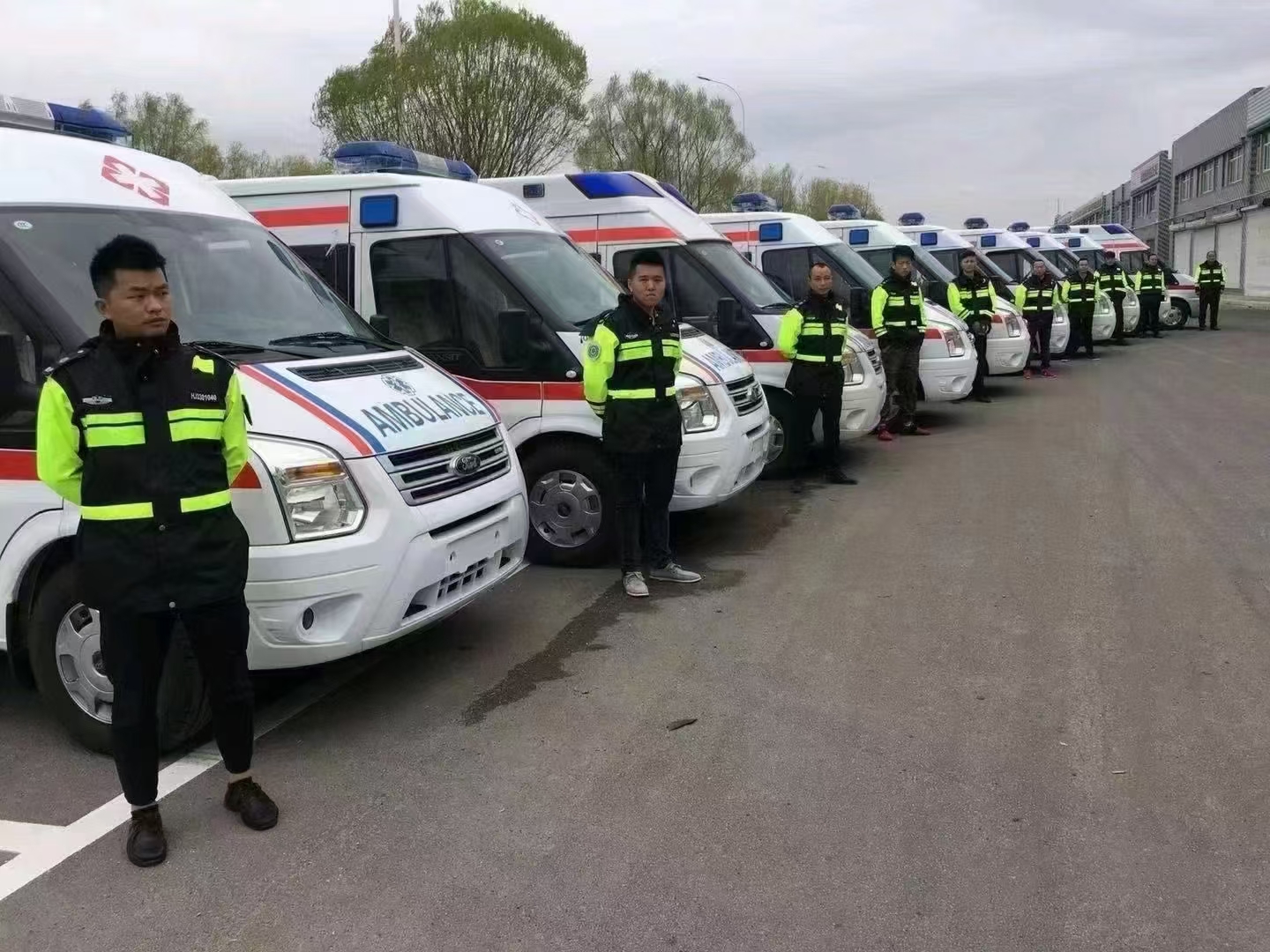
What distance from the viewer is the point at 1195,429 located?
38.2 ft

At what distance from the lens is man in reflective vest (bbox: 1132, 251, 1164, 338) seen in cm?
2483

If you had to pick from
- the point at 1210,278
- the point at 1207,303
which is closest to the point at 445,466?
the point at 1210,278

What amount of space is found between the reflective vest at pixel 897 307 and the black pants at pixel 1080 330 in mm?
9582

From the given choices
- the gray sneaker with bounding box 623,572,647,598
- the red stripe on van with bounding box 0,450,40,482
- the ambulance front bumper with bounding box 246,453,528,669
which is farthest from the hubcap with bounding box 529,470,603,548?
the red stripe on van with bounding box 0,450,40,482

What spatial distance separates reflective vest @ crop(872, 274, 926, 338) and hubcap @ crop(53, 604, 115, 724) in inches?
341

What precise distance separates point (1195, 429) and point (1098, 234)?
17.3 m

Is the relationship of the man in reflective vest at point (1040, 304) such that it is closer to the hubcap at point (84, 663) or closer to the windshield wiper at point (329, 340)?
the windshield wiper at point (329, 340)

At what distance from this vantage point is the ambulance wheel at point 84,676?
407cm

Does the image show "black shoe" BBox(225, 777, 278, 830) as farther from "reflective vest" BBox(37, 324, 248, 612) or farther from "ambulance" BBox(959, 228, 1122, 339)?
"ambulance" BBox(959, 228, 1122, 339)

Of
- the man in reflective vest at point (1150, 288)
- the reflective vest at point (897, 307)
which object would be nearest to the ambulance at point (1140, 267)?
the man in reflective vest at point (1150, 288)

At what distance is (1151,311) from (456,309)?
22.3 meters

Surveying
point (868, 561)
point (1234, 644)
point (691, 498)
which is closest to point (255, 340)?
point (691, 498)

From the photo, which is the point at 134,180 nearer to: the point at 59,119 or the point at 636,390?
the point at 59,119

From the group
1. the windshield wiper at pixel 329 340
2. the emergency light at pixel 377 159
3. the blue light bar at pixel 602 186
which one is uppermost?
the emergency light at pixel 377 159
